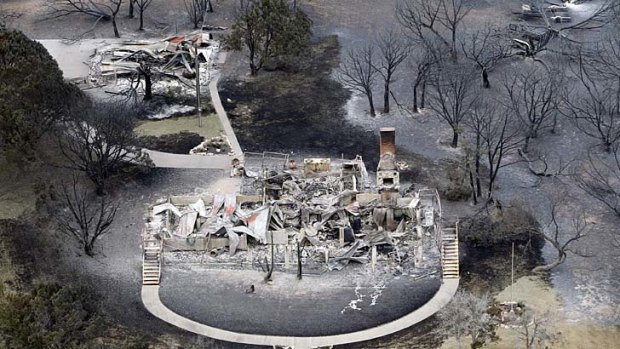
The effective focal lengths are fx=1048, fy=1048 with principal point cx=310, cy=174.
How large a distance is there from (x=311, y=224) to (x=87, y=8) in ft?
137

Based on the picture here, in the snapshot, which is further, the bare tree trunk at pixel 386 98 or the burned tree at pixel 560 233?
the bare tree trunk at pixel 386 98

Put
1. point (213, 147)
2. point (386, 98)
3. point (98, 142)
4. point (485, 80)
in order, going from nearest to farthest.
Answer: point (98, 142) → point (213, 147) → point (386, 98) → point (485, 80)

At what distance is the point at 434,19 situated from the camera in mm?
84438

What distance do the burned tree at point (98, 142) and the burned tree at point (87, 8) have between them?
24.7 m

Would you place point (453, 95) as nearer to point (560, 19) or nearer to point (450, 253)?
point (450, 253)

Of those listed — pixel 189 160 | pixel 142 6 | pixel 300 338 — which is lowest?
pixel 300 338

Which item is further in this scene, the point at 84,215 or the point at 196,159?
the point at 196,159

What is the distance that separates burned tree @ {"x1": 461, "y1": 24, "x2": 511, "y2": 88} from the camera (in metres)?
78.2

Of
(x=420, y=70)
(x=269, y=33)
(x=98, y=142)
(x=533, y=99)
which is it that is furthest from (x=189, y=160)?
(x=533, y=99)

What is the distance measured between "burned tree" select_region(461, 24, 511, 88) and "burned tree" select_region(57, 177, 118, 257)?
3013 cm

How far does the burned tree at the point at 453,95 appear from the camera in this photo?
229 ft

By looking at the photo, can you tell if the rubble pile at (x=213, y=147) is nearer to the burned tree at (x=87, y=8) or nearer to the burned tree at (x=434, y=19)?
the burned tree at (x=434, y=19)

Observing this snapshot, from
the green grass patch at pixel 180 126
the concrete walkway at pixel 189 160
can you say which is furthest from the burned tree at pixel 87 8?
the concrete walkway at pixel 189 160

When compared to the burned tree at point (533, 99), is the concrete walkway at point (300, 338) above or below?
below
